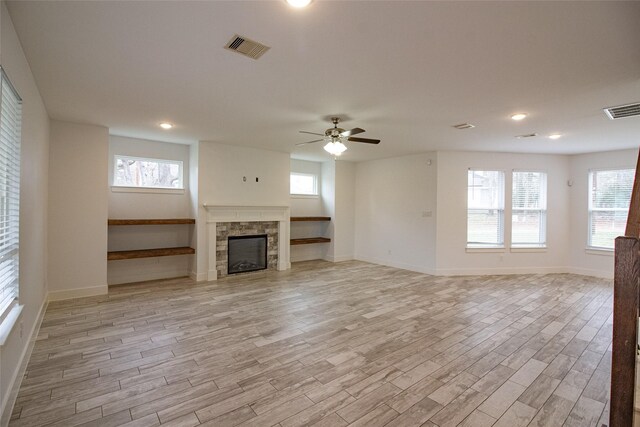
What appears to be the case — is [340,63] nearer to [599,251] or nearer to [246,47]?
[246,47]

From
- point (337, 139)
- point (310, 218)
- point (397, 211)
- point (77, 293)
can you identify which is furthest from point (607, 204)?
point (77, 293)

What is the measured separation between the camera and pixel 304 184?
26.9ft

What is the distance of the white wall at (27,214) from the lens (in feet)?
6.96

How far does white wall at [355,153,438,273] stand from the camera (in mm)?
6660

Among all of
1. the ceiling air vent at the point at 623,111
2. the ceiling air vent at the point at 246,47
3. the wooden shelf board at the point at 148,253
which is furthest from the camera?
the wooden shelf board at the point at 148,253

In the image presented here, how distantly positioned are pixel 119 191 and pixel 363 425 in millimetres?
5564

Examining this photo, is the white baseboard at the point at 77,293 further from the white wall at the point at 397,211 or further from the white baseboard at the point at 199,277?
the white wall at the point at 397,211

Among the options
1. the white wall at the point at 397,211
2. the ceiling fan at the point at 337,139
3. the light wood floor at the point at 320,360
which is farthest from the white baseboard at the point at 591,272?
the ceiling fan at the point at 337,139

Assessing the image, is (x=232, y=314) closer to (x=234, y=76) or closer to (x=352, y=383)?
(x=352, y=383)

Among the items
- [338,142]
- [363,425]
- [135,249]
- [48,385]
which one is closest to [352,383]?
[363,425]

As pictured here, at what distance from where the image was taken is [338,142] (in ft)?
13.7

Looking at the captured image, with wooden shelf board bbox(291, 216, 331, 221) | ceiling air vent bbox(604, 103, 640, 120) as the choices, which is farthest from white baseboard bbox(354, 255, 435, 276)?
ceiling air vent bbox(604, 103, 640, 120)

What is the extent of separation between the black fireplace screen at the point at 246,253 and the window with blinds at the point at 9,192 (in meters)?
3.86

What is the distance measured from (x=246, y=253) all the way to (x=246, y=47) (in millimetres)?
4824
